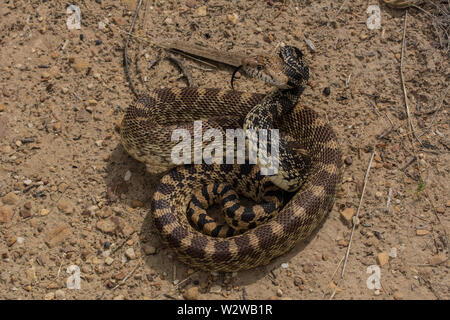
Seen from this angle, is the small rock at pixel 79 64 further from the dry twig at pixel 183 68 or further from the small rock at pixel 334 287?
the small rock at pixel 334 287

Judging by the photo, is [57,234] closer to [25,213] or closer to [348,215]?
[25,213]

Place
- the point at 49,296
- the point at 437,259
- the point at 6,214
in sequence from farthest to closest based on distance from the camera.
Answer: the point at 6,214 → the point at 437,259 → the point at 49,296

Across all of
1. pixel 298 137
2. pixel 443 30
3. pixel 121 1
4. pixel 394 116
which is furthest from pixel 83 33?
pixel 443 30

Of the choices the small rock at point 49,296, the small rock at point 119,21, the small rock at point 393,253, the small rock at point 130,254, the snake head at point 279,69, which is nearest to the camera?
the small rock at point 49,296

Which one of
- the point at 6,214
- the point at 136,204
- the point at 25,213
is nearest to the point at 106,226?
the point at 136,204

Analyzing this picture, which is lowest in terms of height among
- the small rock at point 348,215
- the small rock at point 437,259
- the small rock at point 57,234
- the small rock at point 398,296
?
the small rock at point 57,234

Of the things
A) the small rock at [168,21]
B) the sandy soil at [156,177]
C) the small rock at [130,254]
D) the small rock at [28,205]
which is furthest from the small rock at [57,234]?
the small rock at [168,21]

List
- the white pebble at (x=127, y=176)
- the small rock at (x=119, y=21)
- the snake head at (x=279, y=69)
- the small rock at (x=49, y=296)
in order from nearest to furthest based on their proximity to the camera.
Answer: the small rock at (x=49, y=296), the snake head at (x=279, y=69), the white pebble at (x=127, y=176), the small rock at (x=119, y=21)
